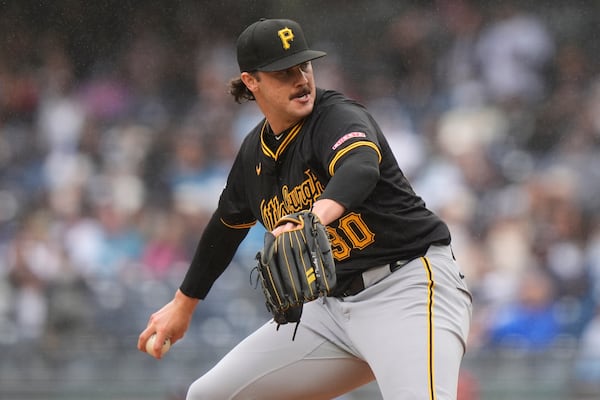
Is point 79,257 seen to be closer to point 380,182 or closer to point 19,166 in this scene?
point 19,166

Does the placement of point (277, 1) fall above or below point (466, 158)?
above

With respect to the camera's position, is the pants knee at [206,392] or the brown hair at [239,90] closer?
the pants knee at [206,392]

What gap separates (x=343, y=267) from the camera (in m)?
2.96

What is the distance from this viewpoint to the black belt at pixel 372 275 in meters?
2.93

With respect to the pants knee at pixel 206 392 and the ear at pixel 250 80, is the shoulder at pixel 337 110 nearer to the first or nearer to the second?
the ear at pixel 250 80

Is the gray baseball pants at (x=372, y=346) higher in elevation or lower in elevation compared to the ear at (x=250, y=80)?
lower

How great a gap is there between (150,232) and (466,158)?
2.13 metres

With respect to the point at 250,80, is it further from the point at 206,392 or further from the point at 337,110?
the point at 206,392

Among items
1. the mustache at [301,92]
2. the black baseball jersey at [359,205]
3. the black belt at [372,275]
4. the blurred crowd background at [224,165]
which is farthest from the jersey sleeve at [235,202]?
the blurred crowd background at [224,165]

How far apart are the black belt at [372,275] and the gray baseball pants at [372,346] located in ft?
0.05

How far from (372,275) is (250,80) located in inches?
26.4

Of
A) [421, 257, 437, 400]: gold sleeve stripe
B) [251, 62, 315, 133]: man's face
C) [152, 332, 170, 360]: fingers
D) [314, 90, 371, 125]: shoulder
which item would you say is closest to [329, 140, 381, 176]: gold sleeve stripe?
[314, 90, 371, 125]: shoulder

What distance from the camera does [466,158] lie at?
6883mm

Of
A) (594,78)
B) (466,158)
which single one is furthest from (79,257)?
(594,78)
